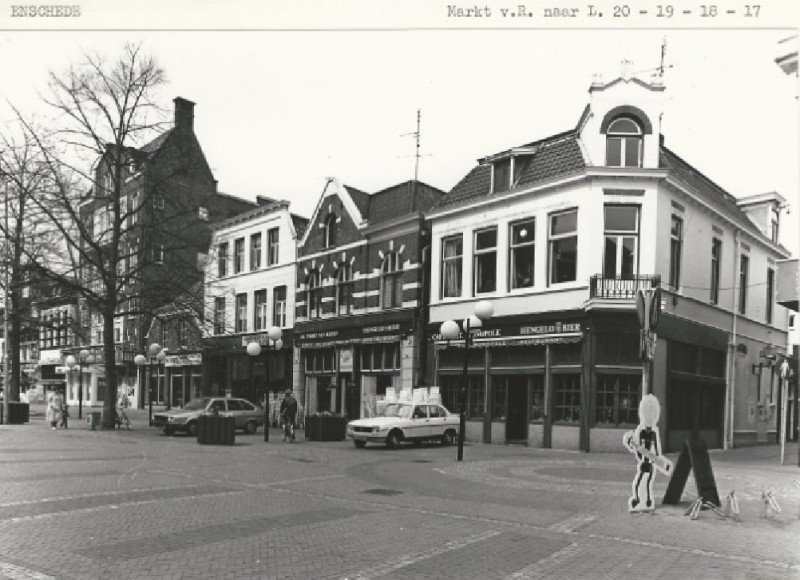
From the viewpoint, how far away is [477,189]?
1938cm

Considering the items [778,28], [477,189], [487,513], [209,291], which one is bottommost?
[487,513]

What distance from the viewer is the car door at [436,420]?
57.1 feet

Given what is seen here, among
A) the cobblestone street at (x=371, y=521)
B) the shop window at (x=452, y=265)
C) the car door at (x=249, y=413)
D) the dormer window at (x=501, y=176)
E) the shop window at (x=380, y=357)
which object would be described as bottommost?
the car door at (x=249, y=413)

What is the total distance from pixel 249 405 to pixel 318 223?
684 cm

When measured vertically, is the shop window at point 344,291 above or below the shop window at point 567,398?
above

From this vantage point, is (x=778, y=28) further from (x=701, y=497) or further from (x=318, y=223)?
(x=318, y=223)

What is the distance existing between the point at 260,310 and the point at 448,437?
10.5m

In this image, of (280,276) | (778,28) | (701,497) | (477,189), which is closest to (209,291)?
(280,276)

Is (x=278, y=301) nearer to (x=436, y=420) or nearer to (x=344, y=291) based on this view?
(x=344, y=291)

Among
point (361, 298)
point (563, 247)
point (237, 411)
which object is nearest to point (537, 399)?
point (563, 247)

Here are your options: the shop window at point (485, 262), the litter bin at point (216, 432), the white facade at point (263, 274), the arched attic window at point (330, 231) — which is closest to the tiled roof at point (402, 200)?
the arched attic window at point (330, 231)

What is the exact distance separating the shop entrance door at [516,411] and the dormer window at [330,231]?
28.6 feet

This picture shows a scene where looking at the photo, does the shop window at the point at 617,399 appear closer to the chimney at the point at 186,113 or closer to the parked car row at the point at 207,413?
the parked car row at the point at 207,413

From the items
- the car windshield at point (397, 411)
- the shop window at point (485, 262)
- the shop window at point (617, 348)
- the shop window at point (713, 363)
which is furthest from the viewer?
the shop window at point (485, 262)
